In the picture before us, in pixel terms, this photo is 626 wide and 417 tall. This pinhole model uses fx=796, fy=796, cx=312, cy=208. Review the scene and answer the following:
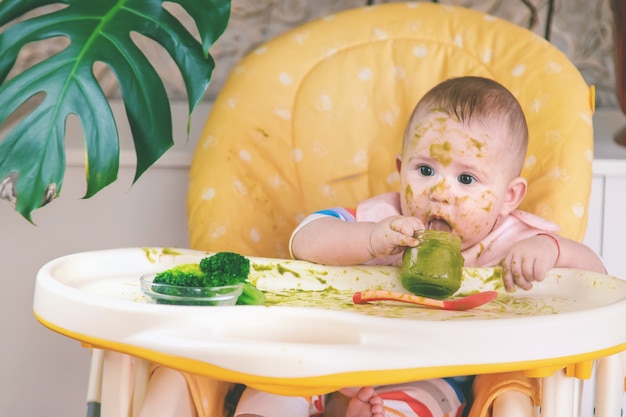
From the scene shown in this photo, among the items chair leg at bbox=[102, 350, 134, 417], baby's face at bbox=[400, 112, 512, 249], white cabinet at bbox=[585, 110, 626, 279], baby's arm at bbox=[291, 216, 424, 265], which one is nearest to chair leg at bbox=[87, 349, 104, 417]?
chair leg at bbox=[102, 350, 134, 417]

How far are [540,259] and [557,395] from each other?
24 centimetres

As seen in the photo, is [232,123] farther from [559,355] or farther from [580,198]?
[559,355]

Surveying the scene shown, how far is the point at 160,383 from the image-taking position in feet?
2.80

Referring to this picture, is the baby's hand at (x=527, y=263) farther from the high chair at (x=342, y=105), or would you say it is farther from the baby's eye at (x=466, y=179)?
the high chair at (x=342, y=105)

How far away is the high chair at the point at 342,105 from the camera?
1222 millimetres

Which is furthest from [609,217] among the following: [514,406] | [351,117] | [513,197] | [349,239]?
[514,406]

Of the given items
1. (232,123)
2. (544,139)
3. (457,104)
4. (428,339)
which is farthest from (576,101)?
(428,339)

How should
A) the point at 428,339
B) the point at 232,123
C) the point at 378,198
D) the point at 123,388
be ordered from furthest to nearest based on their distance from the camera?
the point at 232,123
the point at 378,198
the point at 123,388
the point at 428,339

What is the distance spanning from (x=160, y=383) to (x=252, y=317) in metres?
0.18

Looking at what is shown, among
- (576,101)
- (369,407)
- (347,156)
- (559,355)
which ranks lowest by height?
(369,407)

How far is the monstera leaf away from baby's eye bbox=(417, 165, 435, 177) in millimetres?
310

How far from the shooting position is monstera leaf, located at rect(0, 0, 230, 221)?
1.06 m

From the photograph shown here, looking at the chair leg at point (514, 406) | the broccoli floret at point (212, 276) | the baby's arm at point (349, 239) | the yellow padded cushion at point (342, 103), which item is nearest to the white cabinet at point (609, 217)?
the yellow padded cushion at point (342, 103)

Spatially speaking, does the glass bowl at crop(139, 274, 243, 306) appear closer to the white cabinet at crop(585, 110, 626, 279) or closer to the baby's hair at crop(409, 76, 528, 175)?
the baby's hair at crop(409, 76, 528, 175)
